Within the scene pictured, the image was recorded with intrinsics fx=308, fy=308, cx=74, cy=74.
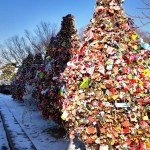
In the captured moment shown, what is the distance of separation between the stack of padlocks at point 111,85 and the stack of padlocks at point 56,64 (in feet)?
9.28

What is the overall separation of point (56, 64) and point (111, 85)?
4.14 metres

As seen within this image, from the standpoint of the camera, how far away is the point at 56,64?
9211 millimetres

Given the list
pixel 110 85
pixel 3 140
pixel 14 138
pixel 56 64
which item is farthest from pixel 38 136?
pixel 110 85

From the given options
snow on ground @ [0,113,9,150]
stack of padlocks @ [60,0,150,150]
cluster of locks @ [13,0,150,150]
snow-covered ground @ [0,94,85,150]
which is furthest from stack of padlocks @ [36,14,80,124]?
stack of padlocks @ [60,0,150,150]

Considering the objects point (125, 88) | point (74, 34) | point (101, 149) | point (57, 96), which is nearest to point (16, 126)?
point (57, 96)

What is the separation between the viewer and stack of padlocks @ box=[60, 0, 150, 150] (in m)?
5.22

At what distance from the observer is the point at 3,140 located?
8.76m

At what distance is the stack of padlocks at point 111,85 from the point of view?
17.1 feet

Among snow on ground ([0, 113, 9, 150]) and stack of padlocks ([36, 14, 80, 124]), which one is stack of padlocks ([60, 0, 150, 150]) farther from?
stack of padlocks ([36, 14, 80, 124])

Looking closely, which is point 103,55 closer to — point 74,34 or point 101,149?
point 101,149

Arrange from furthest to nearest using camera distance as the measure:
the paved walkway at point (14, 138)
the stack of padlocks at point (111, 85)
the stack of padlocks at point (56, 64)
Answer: the stack of padlocks at point (56, 64), the paved walkway at point (14, 138), the stack of padlocks at point (111, 85)

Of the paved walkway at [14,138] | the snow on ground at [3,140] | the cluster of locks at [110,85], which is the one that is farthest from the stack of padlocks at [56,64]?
the cluster of locks at [110,85]

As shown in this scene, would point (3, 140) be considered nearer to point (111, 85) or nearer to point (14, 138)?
point (14, 138)

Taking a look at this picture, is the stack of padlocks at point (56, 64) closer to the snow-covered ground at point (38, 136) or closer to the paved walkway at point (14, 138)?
the snow-covered ground at point (38, 136)
